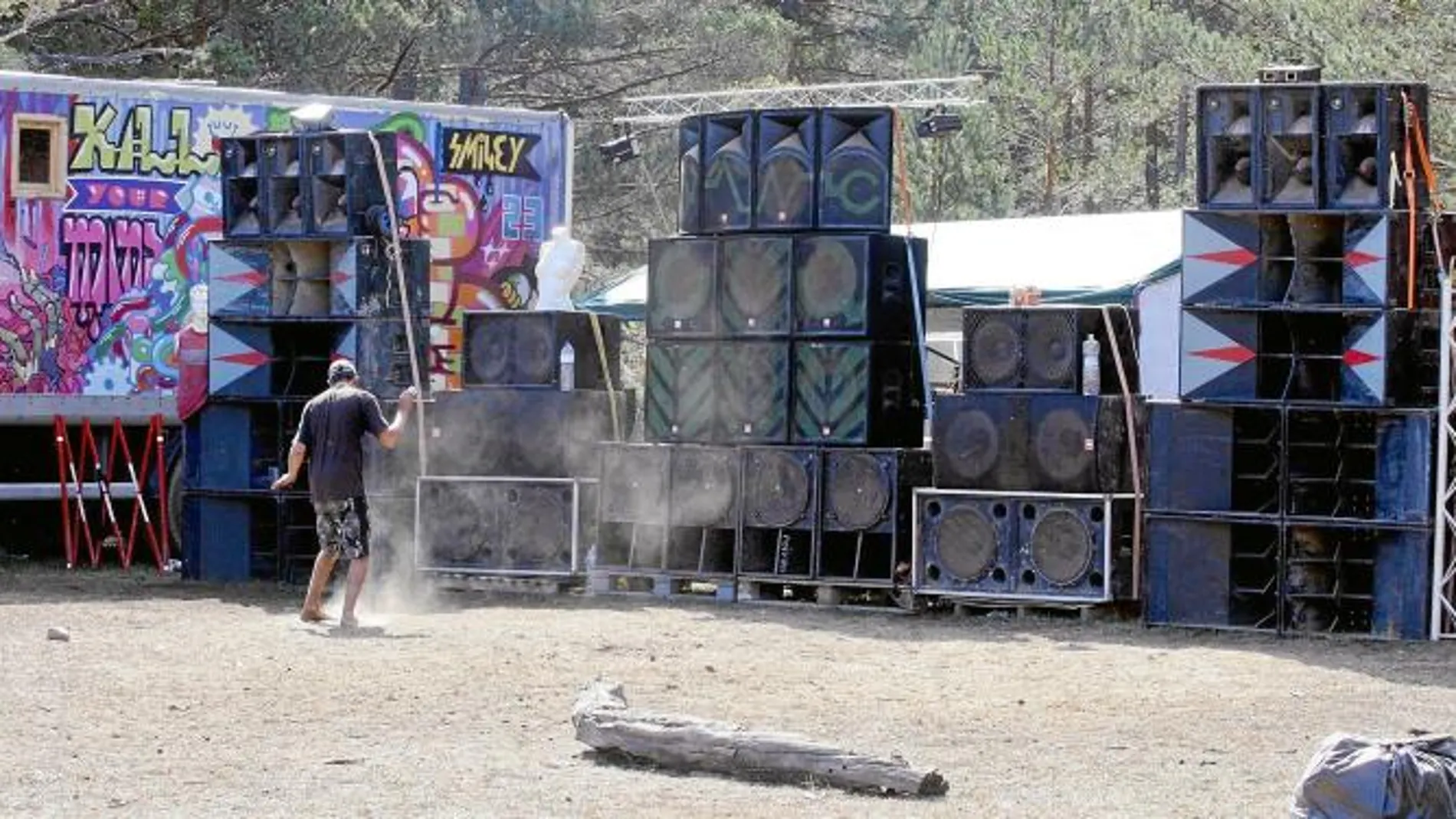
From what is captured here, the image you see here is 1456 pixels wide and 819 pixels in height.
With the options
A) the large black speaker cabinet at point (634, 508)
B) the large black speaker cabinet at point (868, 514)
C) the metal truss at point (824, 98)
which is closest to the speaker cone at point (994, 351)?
the large black speaker cabinet at point (868, 514)

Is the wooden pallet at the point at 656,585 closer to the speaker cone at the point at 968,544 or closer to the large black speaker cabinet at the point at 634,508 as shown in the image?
the large black speaker cabinet at the point at 634,508

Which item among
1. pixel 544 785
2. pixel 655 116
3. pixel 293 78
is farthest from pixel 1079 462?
pixel 293 78

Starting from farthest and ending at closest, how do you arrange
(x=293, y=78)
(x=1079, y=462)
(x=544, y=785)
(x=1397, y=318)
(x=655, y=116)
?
(x=293, y=78) → (x=655, y=116) → (x=1079, y=462) → (x=1397, y=318) → (x=544, y=785)

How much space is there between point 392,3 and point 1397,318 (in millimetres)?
22059

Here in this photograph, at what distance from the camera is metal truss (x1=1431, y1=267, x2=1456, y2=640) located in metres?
14.9

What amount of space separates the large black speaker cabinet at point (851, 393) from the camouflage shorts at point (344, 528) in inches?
114

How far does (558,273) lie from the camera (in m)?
18.3

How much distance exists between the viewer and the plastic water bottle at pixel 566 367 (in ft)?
57.7

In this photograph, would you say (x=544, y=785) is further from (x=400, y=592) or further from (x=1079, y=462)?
(x=400, y=592)

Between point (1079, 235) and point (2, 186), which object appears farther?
point (1079, 235)

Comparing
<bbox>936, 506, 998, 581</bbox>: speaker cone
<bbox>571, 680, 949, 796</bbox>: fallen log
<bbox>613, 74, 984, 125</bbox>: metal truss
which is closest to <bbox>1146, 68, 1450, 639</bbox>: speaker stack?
<bbox>936, 506, 998, 581</bbox>: speaker cone

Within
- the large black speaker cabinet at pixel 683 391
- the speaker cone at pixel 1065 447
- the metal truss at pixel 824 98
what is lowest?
the speaker cone at pixel 1065 447

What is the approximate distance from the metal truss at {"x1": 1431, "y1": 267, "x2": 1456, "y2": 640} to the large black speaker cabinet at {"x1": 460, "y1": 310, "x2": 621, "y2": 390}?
5.66 m

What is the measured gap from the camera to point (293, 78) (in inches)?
1353
